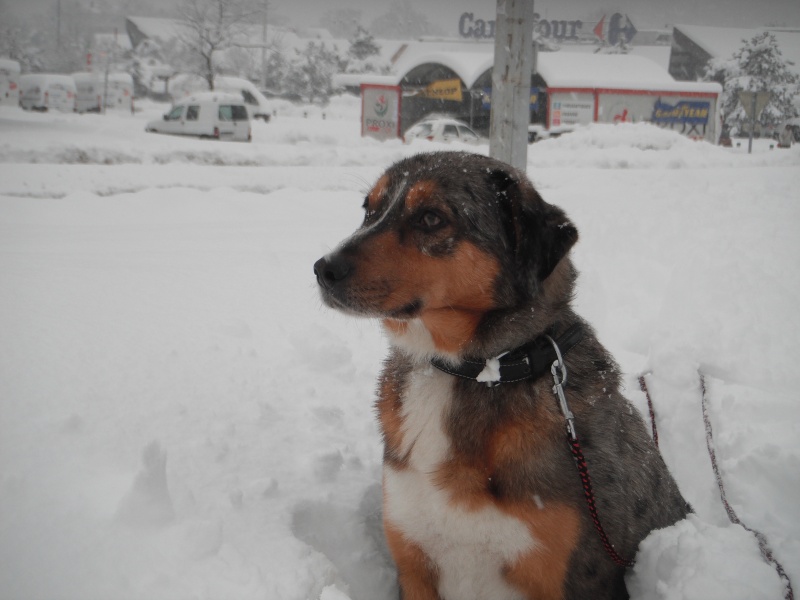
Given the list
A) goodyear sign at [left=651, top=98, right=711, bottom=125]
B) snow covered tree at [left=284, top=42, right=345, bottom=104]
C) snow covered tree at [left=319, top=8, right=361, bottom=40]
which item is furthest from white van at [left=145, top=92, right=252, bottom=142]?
snow covered tree at [left=284, top=42, right=345, bottom=104]

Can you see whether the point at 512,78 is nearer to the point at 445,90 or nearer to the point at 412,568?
the point at 412,568

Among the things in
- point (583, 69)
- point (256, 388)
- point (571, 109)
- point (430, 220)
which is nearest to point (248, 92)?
point (571, 109)

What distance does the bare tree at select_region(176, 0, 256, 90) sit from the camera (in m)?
19.8

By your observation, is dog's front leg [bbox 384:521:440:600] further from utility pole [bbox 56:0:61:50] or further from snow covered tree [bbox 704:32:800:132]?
snow covered tree [bbox 704:32:800:132]

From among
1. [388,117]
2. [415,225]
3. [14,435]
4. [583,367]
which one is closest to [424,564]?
[583,367]

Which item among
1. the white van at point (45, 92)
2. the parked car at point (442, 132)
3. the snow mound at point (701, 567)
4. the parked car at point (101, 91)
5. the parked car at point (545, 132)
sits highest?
the parked car at point (101, 91)

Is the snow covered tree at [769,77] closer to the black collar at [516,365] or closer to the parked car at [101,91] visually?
the black collar at [516,365]

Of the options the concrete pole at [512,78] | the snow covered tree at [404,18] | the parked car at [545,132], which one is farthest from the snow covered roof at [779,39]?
the parked car at [545,132]

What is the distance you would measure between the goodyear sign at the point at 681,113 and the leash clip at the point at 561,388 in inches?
1234

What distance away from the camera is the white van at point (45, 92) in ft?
32.0

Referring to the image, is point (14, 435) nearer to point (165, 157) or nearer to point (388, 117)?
point (165, 157)

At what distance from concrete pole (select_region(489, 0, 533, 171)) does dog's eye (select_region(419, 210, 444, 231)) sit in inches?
127

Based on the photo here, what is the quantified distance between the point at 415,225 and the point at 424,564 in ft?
4.67

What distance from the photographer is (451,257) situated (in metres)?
2.50
